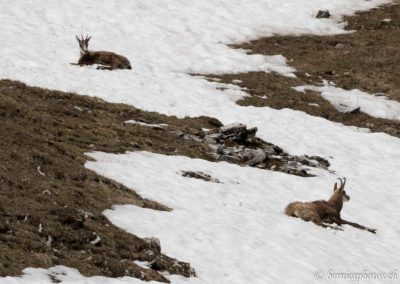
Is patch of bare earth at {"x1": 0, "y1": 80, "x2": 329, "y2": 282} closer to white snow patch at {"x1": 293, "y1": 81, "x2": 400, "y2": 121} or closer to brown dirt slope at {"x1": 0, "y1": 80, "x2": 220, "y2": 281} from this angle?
brown dirt slope at {"x1": 0, "y1": 80, "x2": 220, "y2": 281}

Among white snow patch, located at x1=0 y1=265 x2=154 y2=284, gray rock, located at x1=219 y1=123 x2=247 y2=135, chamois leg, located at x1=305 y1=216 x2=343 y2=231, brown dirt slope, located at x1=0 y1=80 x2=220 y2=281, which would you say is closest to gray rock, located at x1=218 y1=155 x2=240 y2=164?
A: brown dirt slope, located at x1=0 y1=80 x2=220 y2=281

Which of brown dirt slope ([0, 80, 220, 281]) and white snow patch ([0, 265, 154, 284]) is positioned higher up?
brown dirt slope ([0, 80, 220, 281])

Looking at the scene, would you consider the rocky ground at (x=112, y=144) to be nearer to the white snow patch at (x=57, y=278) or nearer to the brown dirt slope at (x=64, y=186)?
the brown dirt slope at (x=64, y=186)

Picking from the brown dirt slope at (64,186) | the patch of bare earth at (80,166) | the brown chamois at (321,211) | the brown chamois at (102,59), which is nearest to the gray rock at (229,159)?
the patch of bare earth at (80,166)

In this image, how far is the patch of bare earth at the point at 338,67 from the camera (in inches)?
1232

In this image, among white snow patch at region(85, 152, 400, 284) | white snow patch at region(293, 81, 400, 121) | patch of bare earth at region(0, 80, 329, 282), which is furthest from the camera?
white snow patch at region(293, 81, 400, 121)

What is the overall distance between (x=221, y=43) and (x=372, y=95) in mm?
10441

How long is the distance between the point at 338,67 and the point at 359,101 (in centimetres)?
562

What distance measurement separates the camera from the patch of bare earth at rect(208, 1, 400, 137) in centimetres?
3130

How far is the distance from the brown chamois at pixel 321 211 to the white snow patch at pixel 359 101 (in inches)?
571

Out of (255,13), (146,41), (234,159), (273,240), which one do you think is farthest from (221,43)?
(273,240)

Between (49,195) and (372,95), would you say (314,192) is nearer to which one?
(49,195)

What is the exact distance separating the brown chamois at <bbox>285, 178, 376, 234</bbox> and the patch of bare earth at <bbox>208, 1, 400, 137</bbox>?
12350 mm

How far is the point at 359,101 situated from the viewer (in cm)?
3338
